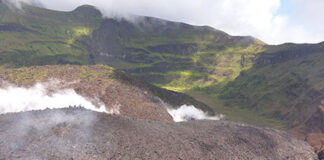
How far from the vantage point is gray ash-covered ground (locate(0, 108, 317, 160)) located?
25062mm

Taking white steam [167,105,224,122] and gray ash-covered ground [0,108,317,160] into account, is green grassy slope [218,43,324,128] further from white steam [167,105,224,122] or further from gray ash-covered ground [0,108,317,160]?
gray ash-covered ground [0,108,317,160]

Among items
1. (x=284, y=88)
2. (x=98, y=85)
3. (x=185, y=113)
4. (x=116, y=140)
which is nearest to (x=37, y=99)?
(x=98, y=85)

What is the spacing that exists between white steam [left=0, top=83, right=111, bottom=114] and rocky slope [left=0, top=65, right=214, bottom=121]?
1.27 meters

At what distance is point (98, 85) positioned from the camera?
53.1 m

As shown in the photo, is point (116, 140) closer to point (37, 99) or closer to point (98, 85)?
point (37, 99)

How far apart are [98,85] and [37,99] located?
12246mm

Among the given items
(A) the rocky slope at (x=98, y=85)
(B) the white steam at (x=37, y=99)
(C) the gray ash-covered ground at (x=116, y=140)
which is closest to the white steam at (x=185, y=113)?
(A) the rocky slope at (x=98, y=85)

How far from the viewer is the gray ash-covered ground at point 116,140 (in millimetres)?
25062

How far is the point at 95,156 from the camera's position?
25203mm

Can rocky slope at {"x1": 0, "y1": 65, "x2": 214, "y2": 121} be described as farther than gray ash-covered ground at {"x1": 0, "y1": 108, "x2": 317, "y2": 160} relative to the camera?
Yes

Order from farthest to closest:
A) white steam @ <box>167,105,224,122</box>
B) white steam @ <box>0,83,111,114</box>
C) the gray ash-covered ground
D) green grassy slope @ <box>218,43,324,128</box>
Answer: green grassy slope @ <box>218,43,324,128</box>, white steam @ <box>167,105,224,122</box>, white steam @ <box>0,83,111,114</box>, the gray ash-covered ground

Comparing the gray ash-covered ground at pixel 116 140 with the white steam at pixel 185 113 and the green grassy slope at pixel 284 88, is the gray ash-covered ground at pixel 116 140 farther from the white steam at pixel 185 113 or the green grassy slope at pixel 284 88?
the green grassy slope at pixel 284 88

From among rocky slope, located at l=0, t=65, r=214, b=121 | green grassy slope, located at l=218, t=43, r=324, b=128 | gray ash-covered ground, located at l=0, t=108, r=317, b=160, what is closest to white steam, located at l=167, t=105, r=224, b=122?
rocky slope, located at l=0, t=65, r=214, b=121

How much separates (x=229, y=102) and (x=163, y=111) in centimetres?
8344
